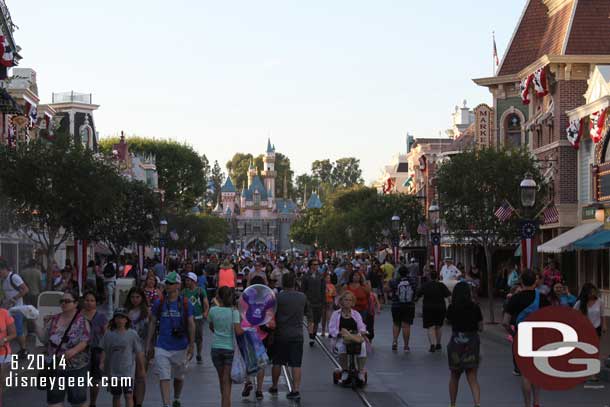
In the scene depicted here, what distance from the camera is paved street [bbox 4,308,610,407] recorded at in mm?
15820

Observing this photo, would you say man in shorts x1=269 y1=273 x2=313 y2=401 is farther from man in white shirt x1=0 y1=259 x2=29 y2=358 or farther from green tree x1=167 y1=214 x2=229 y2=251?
green tree x1=167 y1=214 x2=229 y2=251

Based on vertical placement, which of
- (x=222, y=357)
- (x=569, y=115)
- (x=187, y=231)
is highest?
(x=569, y=115)

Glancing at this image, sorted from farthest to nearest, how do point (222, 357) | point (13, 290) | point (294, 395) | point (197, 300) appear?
point (13, 290)
point (197, 300)
point (294, 395)
point (222, 357)

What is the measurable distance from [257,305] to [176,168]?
91.8 m

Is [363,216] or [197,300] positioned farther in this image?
[363,216]

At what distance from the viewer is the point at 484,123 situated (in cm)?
5341

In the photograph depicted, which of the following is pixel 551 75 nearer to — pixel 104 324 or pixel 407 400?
pixel 407 400

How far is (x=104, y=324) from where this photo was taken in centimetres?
1341

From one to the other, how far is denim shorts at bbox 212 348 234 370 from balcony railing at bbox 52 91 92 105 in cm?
6069

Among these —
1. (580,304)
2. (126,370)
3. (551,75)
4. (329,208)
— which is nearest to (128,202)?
(551,75)

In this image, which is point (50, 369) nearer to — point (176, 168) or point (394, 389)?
point (394, 389)

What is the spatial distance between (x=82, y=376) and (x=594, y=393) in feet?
25.9

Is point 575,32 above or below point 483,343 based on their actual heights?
above

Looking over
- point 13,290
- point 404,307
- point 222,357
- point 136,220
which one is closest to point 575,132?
point 404,307
